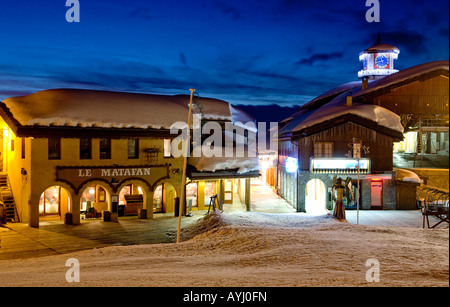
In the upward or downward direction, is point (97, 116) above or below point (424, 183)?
above

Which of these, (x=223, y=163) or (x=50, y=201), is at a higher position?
(x=223, y=163)

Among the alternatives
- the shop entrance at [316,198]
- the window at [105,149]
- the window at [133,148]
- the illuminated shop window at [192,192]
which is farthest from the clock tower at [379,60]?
the window at [105,149]

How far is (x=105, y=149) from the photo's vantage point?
26875 mm

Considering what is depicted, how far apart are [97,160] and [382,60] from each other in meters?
36.2

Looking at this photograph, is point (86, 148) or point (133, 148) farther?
point (133, 148)

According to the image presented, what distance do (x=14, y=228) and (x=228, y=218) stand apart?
44.8ft

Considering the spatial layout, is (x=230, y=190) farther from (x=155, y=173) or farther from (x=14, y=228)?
(x=14, y=228)

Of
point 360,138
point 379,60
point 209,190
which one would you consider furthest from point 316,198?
point 379,60

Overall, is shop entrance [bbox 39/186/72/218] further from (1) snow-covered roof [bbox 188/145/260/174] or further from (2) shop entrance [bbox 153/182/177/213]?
(1) snow-covered roof [bbox 188/145/260/174]

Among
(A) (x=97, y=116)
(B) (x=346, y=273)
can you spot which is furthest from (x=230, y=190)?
(B) (x=346, y=273)

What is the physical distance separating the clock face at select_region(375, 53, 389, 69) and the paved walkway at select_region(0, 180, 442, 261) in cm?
2438

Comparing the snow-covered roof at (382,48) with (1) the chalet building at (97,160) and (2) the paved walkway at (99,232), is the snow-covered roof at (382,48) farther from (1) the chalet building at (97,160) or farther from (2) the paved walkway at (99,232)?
(2) the paved walkway at (99,232)

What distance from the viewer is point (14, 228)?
2402cm

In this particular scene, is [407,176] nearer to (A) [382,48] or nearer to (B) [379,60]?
(B) [379,60]
